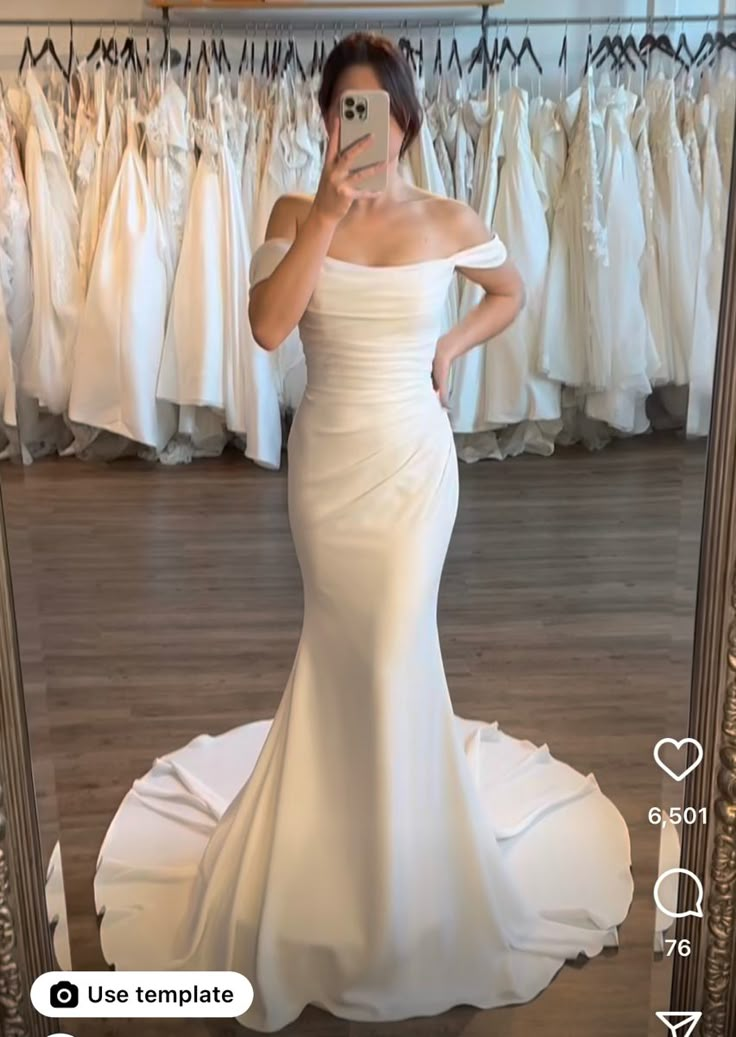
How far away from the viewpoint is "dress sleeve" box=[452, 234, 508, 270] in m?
1.08

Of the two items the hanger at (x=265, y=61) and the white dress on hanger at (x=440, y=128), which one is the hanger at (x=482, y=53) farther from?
the hanger at (x=265, y=61)

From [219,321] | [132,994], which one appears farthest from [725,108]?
[132,994]

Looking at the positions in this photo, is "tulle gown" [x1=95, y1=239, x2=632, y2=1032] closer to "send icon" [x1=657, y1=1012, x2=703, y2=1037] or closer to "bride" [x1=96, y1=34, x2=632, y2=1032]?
"bride" [x1=96, y1=34, x2=632, y2=1032]

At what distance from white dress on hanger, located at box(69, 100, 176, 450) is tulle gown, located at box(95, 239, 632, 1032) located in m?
0.13

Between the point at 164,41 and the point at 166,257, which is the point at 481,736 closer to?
the point at 166,257

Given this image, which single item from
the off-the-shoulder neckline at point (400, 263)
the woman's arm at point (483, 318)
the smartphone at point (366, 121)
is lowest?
the woman's arm at point (483, 318)

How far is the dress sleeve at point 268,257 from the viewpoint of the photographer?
3.46 ft

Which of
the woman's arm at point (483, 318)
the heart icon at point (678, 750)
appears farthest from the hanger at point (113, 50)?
the heart icon at point (678, 750)

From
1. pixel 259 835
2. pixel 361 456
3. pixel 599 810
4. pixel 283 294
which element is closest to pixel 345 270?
pixel 283 294

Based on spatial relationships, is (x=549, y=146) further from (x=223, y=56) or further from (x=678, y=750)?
(x=678, y=750)

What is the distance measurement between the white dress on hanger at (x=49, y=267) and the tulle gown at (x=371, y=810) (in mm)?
179

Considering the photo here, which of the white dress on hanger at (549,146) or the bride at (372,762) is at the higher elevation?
the white dress on hanger at (549,146)

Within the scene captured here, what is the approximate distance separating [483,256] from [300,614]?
17.6 inches

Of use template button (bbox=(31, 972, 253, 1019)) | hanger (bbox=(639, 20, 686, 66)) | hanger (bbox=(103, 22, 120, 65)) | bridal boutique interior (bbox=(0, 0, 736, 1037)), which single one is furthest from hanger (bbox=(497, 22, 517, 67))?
use template button (bbox=(31, 972, 253, 1019))
